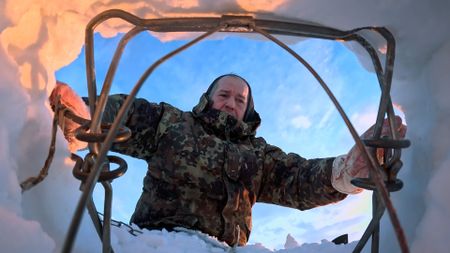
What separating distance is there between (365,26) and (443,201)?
339 mm

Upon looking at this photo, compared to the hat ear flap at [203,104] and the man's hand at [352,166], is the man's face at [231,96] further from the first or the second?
the man's hand at [352,166]

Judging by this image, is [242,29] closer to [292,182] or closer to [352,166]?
[352,166]

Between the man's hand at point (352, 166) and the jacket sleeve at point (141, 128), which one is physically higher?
the jacket sleeve at point (141, 128)

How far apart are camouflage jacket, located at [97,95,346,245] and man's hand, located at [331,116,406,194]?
0.15 m

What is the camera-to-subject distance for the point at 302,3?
0.93 meters

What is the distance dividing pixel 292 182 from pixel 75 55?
40.7 inches

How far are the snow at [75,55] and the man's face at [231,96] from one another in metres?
1.06

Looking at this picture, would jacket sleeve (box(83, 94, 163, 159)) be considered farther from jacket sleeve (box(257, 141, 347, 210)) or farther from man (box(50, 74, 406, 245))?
jacket sleeve (box(257, 141, 347, 210))

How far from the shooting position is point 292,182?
1872 millimetres

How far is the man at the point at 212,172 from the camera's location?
162 cm

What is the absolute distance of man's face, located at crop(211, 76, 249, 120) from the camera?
6.81ft

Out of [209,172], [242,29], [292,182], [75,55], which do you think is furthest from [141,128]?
[242,29]

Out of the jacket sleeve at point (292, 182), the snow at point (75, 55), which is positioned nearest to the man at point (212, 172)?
the jacket sleeve at point (292, 182)

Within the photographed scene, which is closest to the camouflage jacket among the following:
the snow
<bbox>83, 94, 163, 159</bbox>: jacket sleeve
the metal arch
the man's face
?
<bbox>83, 94, 163, 159</bbox>: jacket sleeve
